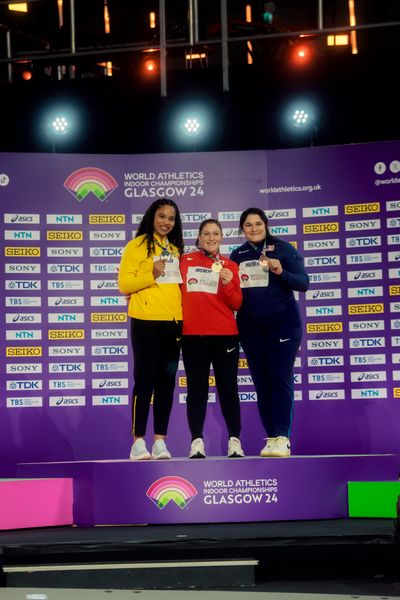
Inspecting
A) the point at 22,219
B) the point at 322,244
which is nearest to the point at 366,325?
the point at 322,244

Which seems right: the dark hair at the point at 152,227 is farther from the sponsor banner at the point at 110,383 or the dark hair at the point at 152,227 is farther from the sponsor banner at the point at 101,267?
the sponsor banner at the point at 110,383

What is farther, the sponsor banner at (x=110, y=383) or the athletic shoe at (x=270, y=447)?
the sponsor banner at (x=110, y=383)

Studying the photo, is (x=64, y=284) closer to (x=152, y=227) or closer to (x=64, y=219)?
(x=64, y=219)

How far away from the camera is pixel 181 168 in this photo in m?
6.80

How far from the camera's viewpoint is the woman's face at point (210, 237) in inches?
222

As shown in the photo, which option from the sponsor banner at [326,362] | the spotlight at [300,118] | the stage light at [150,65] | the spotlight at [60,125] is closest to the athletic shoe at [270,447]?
the sponsor banner at [326,362]

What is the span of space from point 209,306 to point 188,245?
1.34 metres

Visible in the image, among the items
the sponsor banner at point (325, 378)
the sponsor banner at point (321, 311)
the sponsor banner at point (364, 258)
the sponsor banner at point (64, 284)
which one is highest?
the sponsor banner at point (364, 258)

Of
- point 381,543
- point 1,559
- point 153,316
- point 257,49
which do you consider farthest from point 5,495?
point 257,49

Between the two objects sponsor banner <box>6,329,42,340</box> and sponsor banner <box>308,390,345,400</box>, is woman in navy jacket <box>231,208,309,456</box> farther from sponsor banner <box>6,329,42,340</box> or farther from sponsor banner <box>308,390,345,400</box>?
sponsor banner <box>6,329,42,340</box>

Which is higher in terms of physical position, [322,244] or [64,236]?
[64,236]

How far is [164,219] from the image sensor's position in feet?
18.7

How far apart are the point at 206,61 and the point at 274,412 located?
5881mm

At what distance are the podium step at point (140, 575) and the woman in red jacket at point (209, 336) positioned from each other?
109 cm
